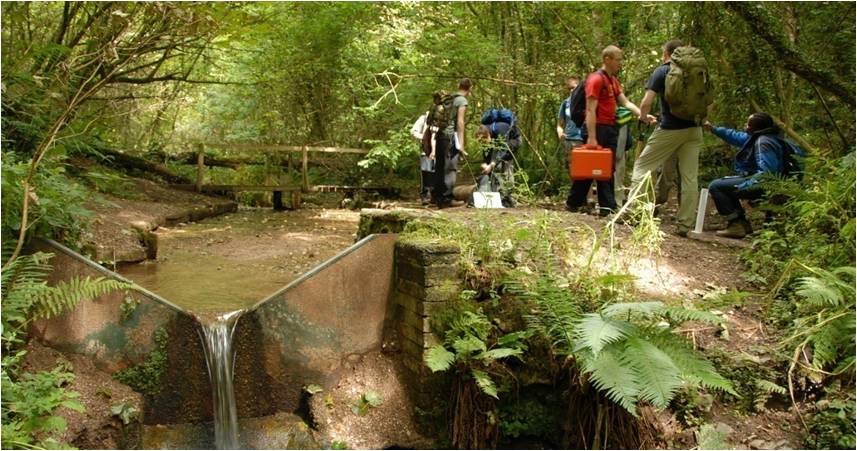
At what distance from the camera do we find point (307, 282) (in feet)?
17.7

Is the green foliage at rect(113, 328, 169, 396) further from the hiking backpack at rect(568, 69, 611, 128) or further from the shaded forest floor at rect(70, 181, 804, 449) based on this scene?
the hiking backpack at rect(568, 69, 611, 128)

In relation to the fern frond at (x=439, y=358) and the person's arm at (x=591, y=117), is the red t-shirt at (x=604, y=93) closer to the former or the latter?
the person's arm at (x=591, y=117)

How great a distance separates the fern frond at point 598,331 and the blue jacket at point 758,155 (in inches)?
122

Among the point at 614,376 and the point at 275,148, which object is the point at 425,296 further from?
the point at 275,148

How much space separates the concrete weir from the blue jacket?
380 centimetres

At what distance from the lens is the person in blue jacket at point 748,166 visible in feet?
21.8

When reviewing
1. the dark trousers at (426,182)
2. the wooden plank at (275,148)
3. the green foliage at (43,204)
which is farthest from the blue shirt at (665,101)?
the wooden plank at (275,148)

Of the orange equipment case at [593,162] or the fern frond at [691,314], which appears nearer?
the fern frond at [691,314]

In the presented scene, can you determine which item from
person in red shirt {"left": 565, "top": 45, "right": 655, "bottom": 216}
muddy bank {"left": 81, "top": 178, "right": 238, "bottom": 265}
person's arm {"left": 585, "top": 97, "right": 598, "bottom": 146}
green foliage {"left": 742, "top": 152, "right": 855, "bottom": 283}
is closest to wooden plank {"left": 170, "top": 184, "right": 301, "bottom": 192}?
muddy bank {"left": 81, "top": 178, "right": 238, "bottom": 265}

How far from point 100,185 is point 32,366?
19.5 ft

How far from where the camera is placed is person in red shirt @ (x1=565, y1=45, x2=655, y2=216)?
7336 mm

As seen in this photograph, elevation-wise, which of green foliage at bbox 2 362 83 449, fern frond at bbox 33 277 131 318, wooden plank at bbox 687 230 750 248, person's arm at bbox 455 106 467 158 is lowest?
green foliage at bbox 2 362 83 449

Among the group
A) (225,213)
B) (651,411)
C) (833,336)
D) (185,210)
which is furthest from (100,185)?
(833,336)

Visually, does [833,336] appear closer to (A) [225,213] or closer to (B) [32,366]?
(B) [32,366]
